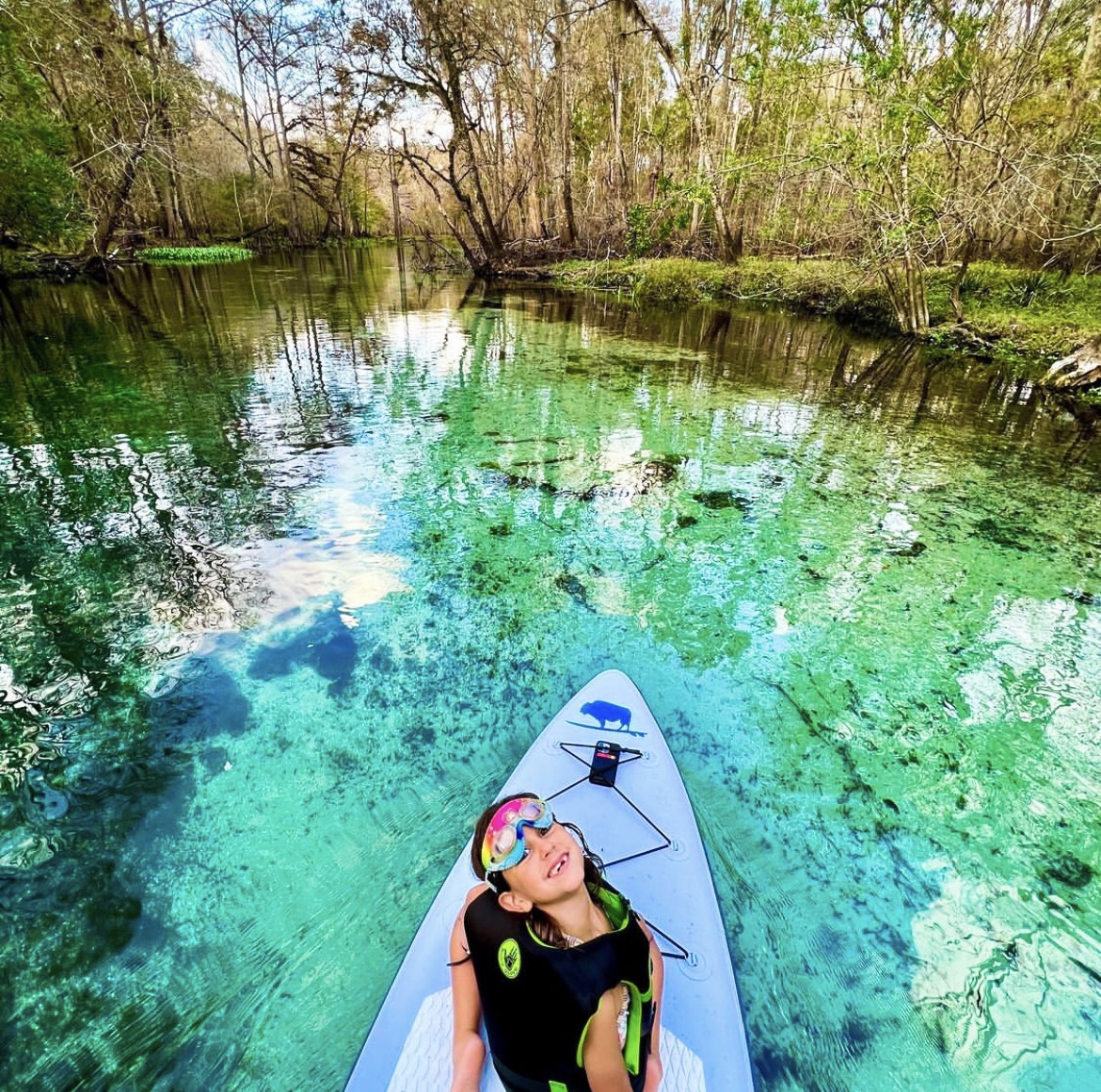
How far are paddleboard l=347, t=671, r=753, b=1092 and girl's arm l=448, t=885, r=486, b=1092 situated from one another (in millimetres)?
55

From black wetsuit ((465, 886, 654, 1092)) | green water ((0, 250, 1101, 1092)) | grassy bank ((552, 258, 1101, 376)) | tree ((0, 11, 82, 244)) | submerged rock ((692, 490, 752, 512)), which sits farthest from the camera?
tree ((0, 11, 82, 244))

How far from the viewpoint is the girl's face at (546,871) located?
1.26 meters

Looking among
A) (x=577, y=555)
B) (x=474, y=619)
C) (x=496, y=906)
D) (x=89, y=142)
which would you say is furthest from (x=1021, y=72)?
(x=89, y=142)

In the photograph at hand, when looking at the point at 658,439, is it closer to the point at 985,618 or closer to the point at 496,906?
the point at 985,618

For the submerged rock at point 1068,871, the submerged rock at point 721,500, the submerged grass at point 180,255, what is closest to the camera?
the submerged rock at point 1068,871

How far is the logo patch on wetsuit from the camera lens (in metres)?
1.27

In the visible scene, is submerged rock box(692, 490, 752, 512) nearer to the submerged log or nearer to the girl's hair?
the girl's hair

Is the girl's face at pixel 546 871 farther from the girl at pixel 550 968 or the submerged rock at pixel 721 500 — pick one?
the submerged rock at pixel 721 500

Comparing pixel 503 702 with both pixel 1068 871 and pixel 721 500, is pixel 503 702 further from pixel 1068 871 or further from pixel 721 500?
pixel 721 500

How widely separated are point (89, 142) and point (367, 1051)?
2642 cm

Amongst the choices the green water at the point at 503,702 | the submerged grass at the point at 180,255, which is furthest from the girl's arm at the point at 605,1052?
the submerged grass at the point at 180,255

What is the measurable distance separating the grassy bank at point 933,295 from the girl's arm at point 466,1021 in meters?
11.9

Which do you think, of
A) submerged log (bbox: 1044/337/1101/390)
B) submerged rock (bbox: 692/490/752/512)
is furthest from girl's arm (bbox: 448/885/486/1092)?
submerged log (bbox: 1044/337/1101/390)

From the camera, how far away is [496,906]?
4.39 ft
